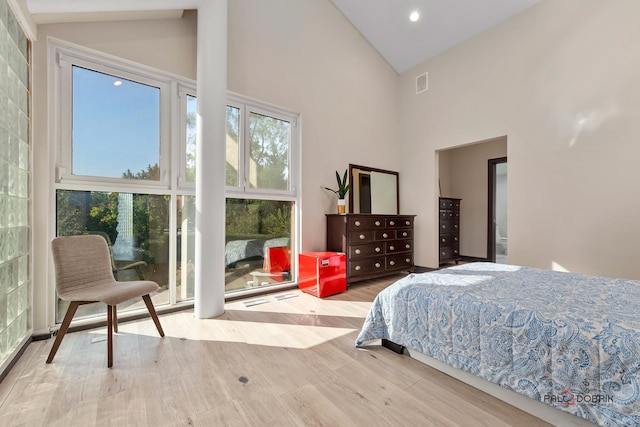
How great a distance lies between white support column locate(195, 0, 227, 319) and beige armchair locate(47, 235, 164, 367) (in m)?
0.47

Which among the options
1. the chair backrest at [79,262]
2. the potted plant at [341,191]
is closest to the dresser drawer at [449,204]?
the potted plant at [341,191]

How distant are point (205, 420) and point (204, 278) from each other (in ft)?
4.32

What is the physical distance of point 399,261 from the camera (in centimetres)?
401

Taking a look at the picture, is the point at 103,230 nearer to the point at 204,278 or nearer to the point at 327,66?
the point at 204,278

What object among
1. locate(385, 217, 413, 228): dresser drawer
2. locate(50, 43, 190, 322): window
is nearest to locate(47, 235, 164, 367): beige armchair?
locate(50, 43, 190, 322): window

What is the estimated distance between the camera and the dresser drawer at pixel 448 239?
467 cm

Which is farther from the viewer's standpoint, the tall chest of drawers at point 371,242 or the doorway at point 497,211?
the doorway at point 497,211

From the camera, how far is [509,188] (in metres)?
3.43

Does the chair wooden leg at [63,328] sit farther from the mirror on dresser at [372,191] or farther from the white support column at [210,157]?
the mirror on dresser at [372,191]

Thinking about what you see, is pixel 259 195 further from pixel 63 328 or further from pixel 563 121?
pixel 563 121

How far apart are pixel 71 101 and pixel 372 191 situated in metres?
3.54

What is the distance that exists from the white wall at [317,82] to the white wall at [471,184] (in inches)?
77.3

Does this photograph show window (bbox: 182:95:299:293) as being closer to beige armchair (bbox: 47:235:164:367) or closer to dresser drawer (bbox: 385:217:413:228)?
beige armchair (bbox: 47:235:164:367)

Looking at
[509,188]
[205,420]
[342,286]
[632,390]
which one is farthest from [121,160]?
[509,188]
